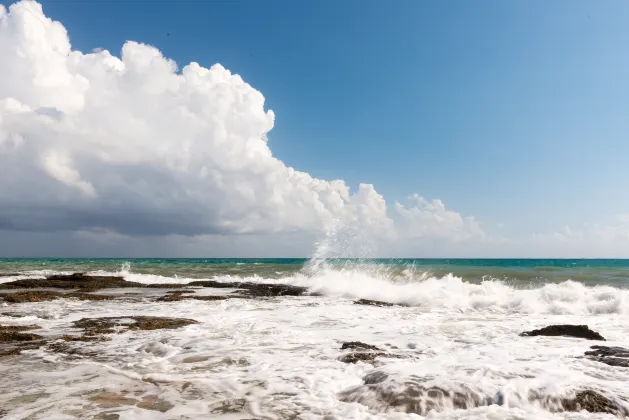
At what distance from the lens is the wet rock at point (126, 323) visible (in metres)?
11.8

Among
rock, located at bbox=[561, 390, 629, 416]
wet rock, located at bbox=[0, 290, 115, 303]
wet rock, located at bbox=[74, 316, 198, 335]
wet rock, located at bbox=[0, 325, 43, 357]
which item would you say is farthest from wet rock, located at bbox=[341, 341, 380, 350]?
wet rock, located at bbox=[0, 290, 115, 303]

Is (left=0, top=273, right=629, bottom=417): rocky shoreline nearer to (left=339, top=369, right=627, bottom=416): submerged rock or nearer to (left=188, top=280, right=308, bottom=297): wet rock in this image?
(left=339, top=369, right=627, bottom=416): submerged rock

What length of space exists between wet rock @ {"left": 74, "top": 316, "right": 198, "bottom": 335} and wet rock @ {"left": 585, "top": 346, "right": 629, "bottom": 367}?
10.5m

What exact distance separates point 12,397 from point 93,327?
637 centimetres

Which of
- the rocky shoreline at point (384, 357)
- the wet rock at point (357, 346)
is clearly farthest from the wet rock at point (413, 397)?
the wet rock at point (357, 346)

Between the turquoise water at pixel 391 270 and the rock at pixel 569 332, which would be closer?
the rock at pixel 569 332

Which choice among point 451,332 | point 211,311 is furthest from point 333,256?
point 451,332

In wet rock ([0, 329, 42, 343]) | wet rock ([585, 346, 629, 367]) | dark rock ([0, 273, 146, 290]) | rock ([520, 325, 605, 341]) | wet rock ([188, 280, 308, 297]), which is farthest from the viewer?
dark rock ([0, 273, 146, 290])

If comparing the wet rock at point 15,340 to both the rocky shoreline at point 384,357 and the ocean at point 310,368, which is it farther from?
the ocean at point 310,368

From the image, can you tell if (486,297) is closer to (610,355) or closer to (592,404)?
(610,355)

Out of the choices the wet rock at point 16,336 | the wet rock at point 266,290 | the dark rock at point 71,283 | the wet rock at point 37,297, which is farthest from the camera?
the dark rock at point 71,283

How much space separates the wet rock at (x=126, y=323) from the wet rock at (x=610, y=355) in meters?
10.5

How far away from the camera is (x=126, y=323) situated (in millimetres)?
12867

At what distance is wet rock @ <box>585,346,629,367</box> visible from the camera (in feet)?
26.9
